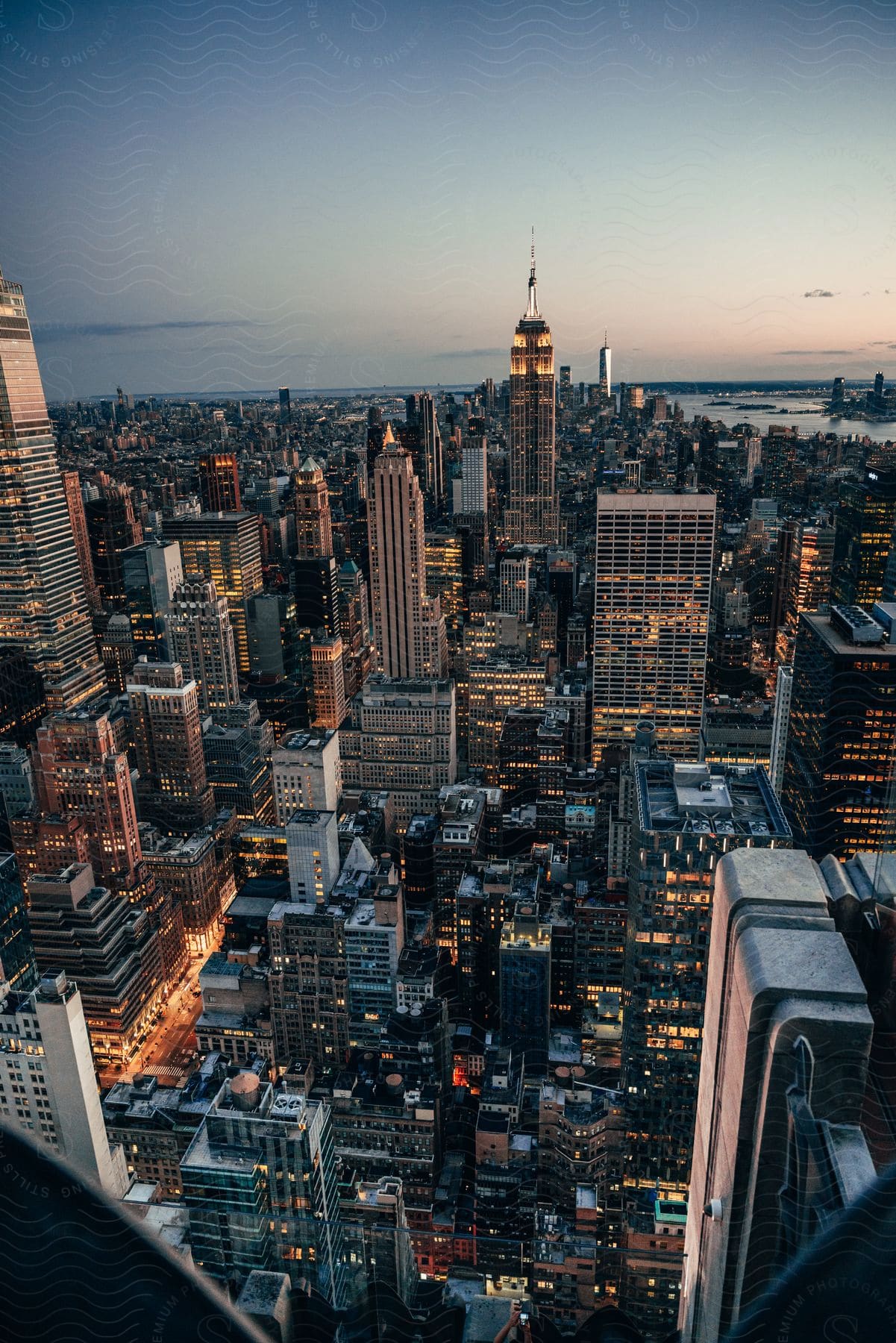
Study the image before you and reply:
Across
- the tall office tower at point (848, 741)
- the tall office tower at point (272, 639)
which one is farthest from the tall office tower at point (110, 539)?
the tall office tower at point (848, 741)

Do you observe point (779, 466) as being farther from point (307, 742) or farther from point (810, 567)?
point (307, 742)

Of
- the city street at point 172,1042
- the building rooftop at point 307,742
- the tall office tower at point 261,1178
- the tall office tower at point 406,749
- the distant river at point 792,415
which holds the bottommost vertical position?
the city street at point 172,1042

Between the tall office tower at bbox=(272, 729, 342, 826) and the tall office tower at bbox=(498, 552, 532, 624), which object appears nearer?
the tall office tower at bbox=(272, 729, 342, 826)

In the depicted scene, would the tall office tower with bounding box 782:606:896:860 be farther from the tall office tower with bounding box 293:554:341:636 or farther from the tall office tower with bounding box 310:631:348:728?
the tall office tower with bounding box 293:554:341:636

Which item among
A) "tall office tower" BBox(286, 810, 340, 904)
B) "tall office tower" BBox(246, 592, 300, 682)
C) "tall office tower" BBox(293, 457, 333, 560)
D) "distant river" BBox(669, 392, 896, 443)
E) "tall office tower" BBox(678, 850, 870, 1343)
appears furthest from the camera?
"tall office tower" BBox(293, 457, 333, 560)

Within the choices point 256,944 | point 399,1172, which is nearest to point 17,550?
point 256,944

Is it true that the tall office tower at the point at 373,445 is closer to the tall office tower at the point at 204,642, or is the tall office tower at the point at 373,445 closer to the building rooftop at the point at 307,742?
the tall office tower at the point at 204,642

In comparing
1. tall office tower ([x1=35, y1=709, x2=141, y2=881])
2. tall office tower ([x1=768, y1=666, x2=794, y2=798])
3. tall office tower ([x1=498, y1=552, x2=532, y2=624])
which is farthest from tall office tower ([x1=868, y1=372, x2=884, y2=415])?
tall office tower ([x1=498, y1=552, x2=532, y2=624])

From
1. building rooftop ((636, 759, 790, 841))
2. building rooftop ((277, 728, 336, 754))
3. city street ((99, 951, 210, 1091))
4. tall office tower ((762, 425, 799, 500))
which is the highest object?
tall office tower ((762, 425, 799, 500))

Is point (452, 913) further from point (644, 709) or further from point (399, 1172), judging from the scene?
point (644, 709)
